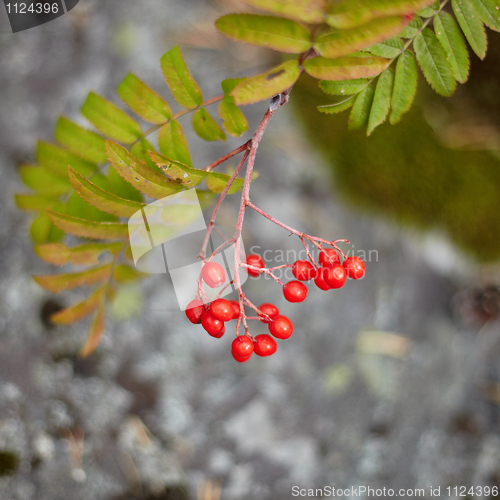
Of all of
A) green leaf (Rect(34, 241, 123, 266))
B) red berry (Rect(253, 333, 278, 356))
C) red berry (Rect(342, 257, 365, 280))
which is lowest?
red berry (Rect(253, 333, 278, 356))

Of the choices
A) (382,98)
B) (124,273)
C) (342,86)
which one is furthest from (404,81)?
(124,273)

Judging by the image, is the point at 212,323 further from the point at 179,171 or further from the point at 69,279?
the point at 69,279

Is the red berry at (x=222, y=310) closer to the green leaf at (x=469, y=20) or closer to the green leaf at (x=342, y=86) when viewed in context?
the green leaf at (x=342, y=86)

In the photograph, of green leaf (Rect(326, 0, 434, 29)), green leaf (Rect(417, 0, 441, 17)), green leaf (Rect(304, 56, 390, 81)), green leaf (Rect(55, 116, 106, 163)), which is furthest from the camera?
green leaf (Rect(55, 116, 106, 163))

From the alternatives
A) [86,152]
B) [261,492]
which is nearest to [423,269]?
[261,492]

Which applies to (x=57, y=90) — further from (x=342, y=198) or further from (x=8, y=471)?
(x=8, y=471)

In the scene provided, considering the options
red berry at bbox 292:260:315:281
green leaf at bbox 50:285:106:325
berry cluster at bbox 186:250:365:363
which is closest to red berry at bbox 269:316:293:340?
berry cluster at bbox 186:250:365:363

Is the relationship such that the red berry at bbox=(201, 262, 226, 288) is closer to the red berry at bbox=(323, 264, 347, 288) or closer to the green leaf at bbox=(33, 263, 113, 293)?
the red berry at bbox=(323, 264, 347, 288)

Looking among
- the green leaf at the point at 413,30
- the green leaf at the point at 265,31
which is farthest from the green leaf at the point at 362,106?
the green leaf at the point at 265,31
